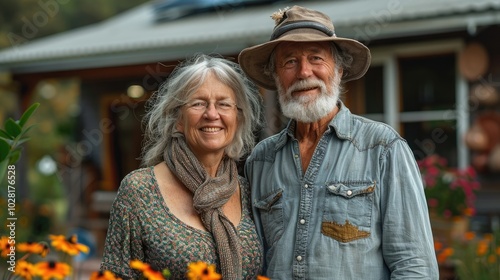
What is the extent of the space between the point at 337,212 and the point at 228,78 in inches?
26.6

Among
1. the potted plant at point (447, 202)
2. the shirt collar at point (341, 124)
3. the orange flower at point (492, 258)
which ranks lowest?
the orange flower at point (492, 258)

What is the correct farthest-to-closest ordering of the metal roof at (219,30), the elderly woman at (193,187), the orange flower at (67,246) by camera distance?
the metal roof at (219,30), the elderly woman at (193,187), the orange flower at (67,246)

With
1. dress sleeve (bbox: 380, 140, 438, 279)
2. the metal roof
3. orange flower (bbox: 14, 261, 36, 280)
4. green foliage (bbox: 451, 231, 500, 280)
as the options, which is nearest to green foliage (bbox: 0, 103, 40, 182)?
orange flower (bbox: 14, 261, 36, 280)

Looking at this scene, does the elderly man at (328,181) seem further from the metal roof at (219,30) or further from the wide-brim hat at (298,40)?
the metal roof at (219,30)

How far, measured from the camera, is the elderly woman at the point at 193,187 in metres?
2.64

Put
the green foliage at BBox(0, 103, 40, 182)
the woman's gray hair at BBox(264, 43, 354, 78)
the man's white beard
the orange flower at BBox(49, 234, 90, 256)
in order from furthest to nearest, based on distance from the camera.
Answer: the woman's gray hair at BBox(264, 43, 354, 78) < the man's white beard < the green foliage at BBox(0, 103, 40, 182) < the orange flower at BBox(49, 234, 90, 256)

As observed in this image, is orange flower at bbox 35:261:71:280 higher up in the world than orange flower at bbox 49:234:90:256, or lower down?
lower down

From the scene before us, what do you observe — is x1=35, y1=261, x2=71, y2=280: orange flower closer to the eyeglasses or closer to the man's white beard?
the eyeglasses

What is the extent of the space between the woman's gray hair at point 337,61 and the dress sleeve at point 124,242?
0.79 meters

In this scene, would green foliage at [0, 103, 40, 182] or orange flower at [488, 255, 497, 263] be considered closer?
green foliage at [0, 103, 40, 182]

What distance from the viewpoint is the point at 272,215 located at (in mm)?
2809

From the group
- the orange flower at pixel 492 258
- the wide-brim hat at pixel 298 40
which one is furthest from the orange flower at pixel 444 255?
the wide-brim hat at pixel 298 40

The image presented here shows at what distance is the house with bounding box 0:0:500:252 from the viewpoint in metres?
7.12

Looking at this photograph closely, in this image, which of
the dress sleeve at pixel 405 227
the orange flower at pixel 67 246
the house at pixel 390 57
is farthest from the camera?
the house at pixel 390 57
